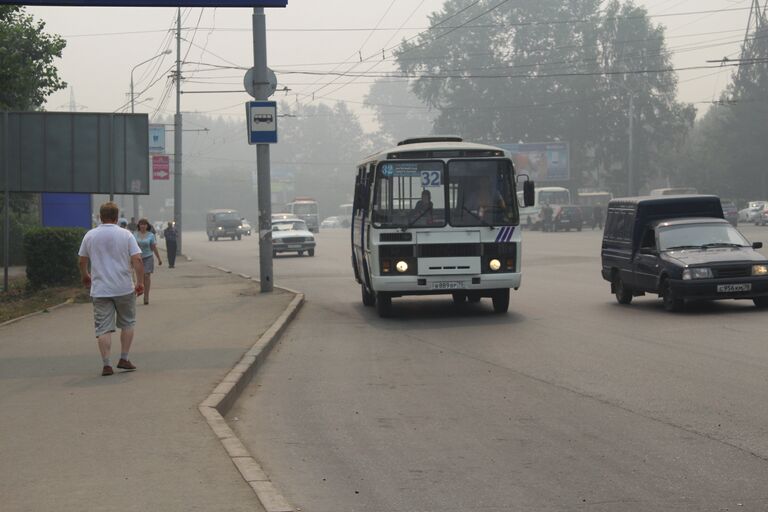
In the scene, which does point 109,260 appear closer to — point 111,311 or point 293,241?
point 111,311

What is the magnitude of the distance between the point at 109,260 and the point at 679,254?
1021cm

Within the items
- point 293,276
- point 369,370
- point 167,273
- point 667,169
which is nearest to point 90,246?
point 369,370

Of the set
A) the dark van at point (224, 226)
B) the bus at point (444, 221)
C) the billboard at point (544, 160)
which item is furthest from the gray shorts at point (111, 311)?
the billboard at point (544, 160)

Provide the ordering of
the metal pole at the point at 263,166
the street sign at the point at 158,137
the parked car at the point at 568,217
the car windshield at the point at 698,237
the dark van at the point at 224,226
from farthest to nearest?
the dark van at the point at 224,226 < the parked car at the point at 568,217 < the street sign at the point at 158,137 < the metal pole at the point at 263,166 < the car windshield at the point at 698,237

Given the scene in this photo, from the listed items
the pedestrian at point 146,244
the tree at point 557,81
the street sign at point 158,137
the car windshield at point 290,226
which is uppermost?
the tree at point 557,81

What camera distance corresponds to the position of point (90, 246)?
1175cm

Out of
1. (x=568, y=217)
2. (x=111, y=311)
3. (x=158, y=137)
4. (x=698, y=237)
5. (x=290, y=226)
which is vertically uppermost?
(x=158, y=137)

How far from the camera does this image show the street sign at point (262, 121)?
22953 millimetres

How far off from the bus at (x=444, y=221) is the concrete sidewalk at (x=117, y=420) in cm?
230

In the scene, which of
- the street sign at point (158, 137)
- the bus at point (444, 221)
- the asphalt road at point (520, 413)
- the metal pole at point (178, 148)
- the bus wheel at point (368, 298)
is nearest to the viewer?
the asphalt road at point (520, 413)

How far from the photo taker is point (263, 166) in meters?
24.2

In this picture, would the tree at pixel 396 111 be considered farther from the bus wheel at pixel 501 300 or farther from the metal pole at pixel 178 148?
the bus wheel at pixel 501 300

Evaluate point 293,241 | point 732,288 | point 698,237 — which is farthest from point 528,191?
point 293,241

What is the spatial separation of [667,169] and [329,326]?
82.8 meters
